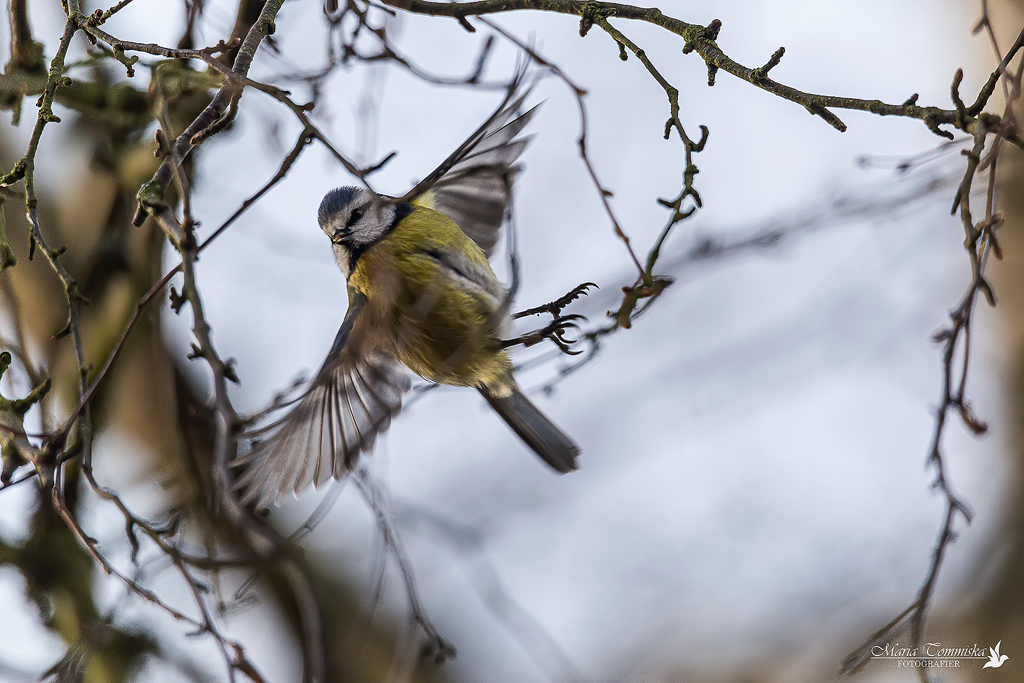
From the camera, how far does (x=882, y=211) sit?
7.10 ft

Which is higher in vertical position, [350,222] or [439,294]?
[350,222]

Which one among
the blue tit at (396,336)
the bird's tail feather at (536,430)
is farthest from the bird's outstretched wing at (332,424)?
the bird's tail feather at (536,430)

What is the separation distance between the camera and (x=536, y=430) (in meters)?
2.56

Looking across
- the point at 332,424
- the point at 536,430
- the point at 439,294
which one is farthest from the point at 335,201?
the point at 536,430

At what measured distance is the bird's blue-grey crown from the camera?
233 centimetres

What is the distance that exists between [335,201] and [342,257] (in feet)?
A: 0.62

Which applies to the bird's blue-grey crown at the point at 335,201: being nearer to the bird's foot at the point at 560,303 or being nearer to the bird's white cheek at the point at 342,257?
the bird's white cheek at the point at 342,257

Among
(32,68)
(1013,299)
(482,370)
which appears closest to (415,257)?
(482,370)

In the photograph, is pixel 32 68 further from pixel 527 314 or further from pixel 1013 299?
pixel 1013 299

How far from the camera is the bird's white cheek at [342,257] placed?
96.0 inches

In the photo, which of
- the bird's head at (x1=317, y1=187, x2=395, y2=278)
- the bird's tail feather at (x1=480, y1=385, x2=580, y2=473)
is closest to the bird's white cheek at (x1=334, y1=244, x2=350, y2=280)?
the bird's head at (x1=317, y1=187, x2=395, y2=278)

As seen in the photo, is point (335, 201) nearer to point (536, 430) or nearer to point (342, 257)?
point (342, 257)

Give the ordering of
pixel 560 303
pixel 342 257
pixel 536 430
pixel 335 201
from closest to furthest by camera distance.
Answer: pixel 560 303, pixel 335 201, pixel 342 257, pixel 536 430

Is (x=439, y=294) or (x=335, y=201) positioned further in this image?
(x=335, y=201)
